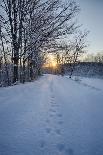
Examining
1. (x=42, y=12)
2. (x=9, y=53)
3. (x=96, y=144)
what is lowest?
(x=96, y=144)

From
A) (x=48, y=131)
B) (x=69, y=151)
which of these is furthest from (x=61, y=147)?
(x=48, y=131)

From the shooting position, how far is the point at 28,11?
12.6 meters

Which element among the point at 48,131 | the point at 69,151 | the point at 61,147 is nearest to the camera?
the point at 69,151

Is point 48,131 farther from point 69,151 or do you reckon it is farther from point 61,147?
point 69,151

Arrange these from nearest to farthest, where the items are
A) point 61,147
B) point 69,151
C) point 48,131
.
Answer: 1. point 69,151
2. point 61,147
3. point 48,131

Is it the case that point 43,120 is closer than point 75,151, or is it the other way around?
point 75,151

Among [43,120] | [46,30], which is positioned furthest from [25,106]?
[46,30]

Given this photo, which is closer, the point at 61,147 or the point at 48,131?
the point at 61,147

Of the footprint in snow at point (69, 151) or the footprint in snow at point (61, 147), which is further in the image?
the footprint in snow at point (61, 147)

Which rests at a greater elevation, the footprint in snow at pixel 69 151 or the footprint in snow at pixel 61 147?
the footprint in snow at pixel 61 147

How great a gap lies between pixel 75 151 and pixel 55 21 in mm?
8861

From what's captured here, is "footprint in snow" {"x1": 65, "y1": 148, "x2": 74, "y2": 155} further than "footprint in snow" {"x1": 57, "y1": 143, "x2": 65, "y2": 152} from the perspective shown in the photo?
No

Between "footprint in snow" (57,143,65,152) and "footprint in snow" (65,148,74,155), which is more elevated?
"footprint in snow" (57,143,65,152)

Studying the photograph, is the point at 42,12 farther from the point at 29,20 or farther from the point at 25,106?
the point at 25,106
